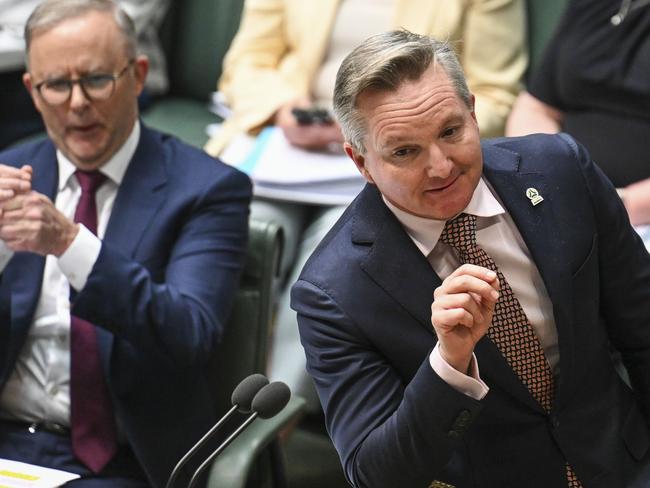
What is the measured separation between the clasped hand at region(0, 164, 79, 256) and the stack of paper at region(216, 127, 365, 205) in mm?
921

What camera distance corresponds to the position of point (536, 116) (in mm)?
2961

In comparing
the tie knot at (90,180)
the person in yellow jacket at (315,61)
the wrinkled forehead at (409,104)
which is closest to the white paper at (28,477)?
the tie knot at (90,180)

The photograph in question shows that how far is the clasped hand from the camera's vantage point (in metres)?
2.07

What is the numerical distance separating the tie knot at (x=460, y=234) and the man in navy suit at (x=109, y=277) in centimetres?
57

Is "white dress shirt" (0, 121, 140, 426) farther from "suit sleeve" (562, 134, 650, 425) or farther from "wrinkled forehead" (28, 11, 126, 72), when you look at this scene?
"suit sleeve" (562, 134, 650, 425)

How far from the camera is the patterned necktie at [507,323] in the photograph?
1822 mm

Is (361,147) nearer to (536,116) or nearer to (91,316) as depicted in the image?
(91,316)

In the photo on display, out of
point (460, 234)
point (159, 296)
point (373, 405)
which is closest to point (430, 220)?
point (460, 234)

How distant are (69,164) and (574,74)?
1.19m

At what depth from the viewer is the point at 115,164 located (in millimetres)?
2365

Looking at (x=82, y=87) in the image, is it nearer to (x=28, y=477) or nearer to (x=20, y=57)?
(x=28, y=477)

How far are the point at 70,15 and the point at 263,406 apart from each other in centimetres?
100

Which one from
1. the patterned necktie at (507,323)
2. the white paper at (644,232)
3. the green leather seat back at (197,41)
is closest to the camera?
the patterned necktie at (507,323)

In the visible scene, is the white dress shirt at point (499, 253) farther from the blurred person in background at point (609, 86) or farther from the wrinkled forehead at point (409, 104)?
the blurred person in background at point (609, 86)
